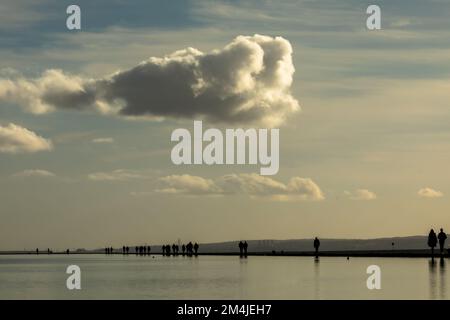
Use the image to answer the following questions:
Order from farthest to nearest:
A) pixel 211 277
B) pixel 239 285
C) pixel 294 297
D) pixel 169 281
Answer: pixel 211 277, pixel 169 281, pixel 239 285, pixel 294 297

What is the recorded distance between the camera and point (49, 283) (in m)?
59.7

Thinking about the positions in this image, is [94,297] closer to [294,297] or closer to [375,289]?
[294,297]

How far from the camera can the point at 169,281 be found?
57.5 metres

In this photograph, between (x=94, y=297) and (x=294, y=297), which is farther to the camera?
(x=94, y=297)

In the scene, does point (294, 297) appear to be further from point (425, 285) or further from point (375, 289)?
point (425, 285)
